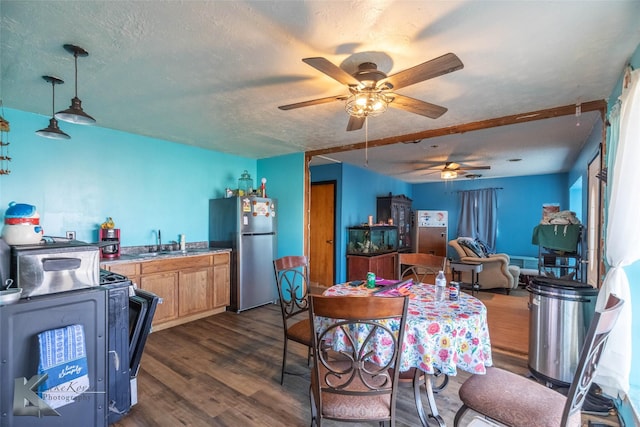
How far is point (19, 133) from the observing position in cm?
284

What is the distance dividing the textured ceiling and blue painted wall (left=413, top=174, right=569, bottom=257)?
408 centimetres

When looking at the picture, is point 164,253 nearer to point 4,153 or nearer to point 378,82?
point 4,153

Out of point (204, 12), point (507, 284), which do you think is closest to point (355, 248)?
point (507, 284)

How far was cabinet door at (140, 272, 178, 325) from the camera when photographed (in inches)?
131

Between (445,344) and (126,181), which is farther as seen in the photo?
(126,181)

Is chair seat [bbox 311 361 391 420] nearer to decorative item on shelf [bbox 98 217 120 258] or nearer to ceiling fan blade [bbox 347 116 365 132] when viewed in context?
ceiling fan blade [bbox 347 116 365 132]

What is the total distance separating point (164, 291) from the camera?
11.3 ft

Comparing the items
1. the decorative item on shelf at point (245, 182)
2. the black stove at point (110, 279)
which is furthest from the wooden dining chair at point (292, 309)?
the decorative item on shelf at point (245, 182)

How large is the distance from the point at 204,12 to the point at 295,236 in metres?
3.45

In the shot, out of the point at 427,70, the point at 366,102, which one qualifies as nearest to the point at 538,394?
the point at 427,70

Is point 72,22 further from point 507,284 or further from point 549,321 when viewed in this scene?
point 507,284

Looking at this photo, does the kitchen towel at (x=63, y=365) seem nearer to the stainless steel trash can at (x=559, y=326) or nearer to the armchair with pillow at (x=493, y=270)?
the stainless steel trash can at (x=559, y=326)

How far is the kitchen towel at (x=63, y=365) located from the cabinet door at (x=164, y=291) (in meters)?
1.96

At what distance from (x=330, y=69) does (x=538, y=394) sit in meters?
1.98
